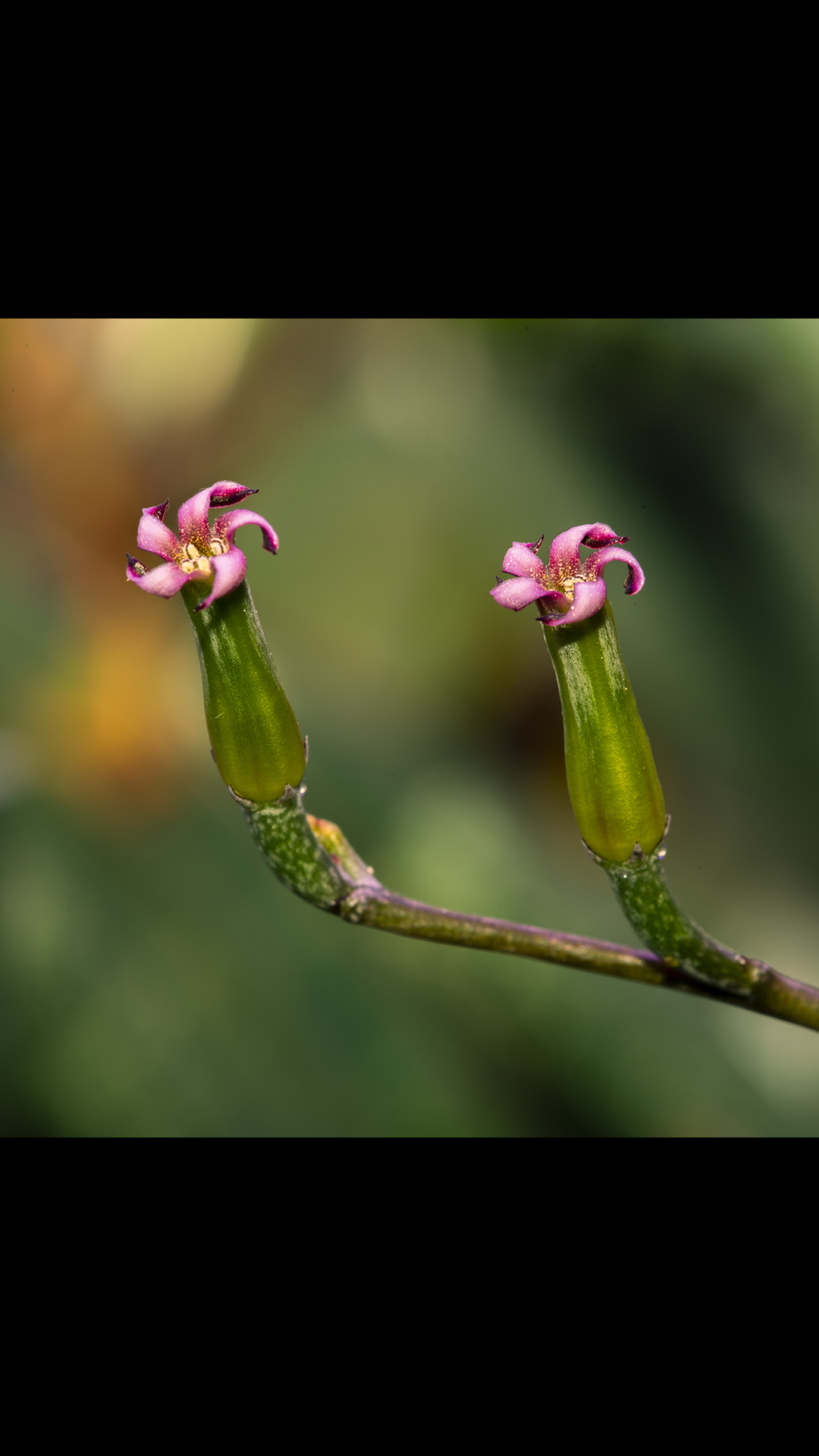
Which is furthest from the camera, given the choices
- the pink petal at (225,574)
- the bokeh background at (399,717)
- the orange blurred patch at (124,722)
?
the orange blurred patch at (124,722)

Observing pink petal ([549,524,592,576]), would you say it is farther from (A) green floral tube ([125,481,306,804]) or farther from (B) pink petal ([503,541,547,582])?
(A) green floral tube ([125,481,306,804])

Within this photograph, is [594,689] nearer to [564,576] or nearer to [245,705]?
[564,576]

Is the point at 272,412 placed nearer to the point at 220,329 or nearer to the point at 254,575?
the point at 220,329

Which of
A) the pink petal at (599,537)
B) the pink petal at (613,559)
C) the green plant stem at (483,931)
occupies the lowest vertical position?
the green plant stem at (483,931)

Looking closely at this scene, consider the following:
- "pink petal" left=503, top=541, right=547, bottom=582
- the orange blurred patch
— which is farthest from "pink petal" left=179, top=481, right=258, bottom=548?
the orange blurred patch

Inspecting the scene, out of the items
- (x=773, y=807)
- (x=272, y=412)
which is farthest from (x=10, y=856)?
(x=773, y=807)

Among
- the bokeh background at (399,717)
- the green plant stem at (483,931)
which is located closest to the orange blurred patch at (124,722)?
the bokeh background at (399,717)

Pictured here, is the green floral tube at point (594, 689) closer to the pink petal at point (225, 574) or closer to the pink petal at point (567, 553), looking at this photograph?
the pink petal at point (567, 553)
